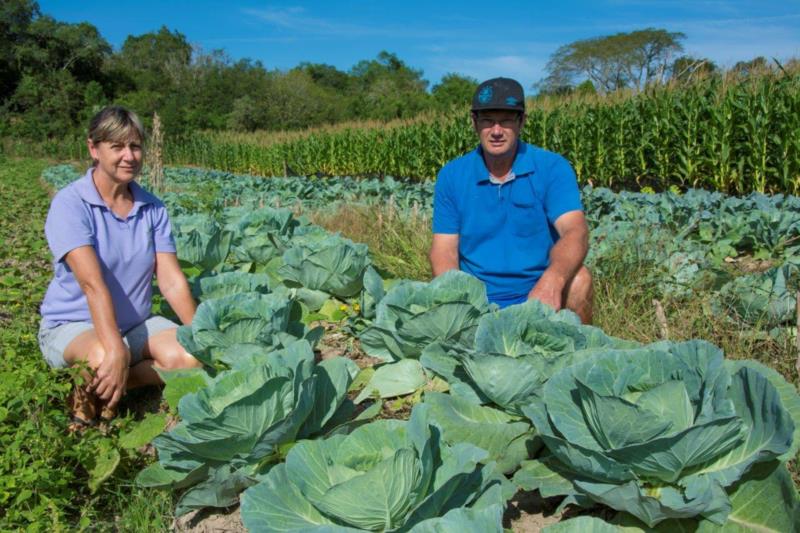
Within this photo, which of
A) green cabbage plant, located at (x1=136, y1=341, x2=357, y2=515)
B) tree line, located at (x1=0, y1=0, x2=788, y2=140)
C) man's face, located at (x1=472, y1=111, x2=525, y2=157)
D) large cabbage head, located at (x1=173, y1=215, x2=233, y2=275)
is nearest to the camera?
green cabbage plant, located at (x1=136, y1=341, x2=357, y2=515)

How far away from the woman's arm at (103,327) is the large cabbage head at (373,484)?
140 cm

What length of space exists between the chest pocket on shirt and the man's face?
186 millimetres

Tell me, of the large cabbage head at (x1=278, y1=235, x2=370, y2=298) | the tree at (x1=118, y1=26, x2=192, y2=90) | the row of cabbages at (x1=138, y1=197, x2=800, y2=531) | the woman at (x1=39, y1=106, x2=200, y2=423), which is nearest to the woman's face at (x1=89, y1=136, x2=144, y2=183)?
the woman at (x1=39, y1=106, x2=200, y2=423)


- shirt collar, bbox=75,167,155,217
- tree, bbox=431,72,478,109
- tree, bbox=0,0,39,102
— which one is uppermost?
tree, bbox=0,0,39,102

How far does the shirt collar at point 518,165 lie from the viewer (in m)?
Answer: 3.04

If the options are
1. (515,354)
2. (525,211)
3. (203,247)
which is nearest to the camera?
(515,354)

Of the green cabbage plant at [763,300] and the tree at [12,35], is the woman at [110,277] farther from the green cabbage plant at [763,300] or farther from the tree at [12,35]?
the tree at [12,35]

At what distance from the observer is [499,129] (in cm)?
294

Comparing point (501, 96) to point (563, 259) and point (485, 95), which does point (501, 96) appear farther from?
point (563, 259)

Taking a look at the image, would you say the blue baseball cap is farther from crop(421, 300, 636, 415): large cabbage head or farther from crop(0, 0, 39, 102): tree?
crop(0, 0, 39, 102): tree

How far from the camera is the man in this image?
2928mm

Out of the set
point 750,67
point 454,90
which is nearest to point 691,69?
point 750,67

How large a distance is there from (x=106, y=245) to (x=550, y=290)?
1965 mm

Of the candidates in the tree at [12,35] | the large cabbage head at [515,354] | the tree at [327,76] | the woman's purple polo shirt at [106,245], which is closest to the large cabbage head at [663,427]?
the large cabbage head at [515,354]
